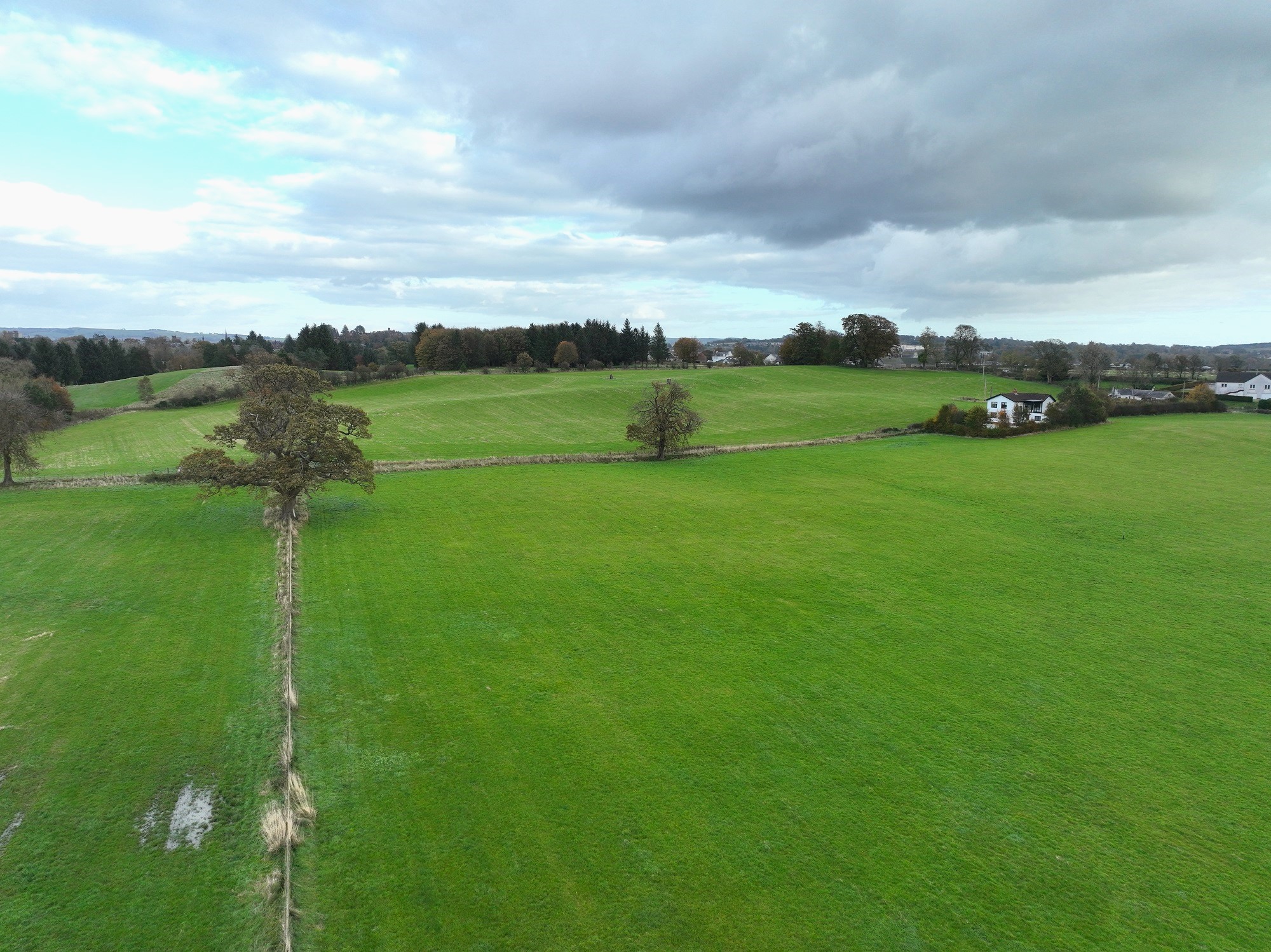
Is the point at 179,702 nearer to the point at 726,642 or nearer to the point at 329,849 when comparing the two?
the point at 329,849

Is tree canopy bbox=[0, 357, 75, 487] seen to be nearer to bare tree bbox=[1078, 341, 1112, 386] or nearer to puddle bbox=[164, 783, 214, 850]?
puddle bbox=[164, 783, 214, 850]

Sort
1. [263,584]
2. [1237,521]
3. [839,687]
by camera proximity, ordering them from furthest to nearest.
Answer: [1237,521], [263,584], [839,687]

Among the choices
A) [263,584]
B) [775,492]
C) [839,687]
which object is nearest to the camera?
[839,687]

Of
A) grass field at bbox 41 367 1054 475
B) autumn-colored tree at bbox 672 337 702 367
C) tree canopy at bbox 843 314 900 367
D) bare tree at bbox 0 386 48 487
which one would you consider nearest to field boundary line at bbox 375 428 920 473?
grass field at bbox 41 367 1054 475

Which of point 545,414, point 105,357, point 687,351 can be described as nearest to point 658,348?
point 687,351

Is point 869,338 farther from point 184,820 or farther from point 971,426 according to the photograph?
point 184,820

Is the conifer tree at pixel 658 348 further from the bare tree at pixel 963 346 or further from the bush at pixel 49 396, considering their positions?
the bush at pixel 49 396

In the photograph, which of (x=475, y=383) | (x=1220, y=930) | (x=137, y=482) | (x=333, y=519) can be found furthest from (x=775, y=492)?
(x=475, y=383)
